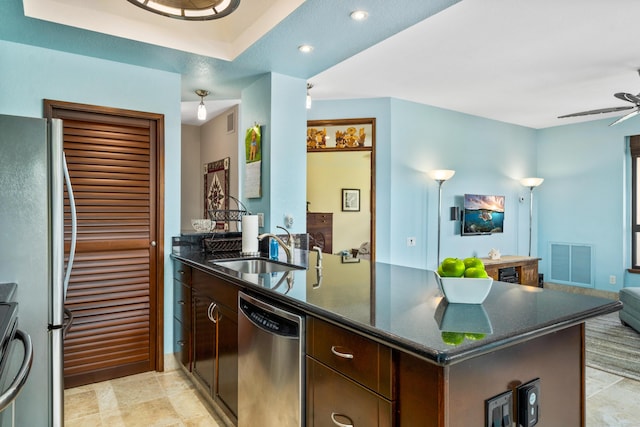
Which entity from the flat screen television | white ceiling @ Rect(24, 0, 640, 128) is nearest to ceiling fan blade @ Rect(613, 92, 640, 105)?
white ceiling @ Rect(24, 0, 640, 128)

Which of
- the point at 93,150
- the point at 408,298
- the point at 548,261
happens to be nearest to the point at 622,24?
the point at 408,298

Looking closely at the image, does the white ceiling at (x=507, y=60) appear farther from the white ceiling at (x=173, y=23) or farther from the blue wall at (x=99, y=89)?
the blue wall at (x=99, y=89)

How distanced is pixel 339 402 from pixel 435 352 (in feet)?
1.72

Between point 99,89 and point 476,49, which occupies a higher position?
point 476,49

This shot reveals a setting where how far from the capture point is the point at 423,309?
1.39m

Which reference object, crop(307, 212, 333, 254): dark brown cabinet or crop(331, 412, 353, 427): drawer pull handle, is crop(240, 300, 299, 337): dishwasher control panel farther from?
crop(307, 212, 333, 254): dark brown cabinet

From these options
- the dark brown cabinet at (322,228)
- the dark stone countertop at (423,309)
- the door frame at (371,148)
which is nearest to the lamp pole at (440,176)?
the door frame at (371,148)

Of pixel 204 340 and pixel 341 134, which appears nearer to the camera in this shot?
pixel 204 340

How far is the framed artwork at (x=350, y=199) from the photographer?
6977mm

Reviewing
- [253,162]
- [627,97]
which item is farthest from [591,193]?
[253,162]

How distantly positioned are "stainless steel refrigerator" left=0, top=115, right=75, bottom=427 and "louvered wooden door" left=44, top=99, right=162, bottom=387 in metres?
1.16

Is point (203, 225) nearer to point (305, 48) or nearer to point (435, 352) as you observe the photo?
point (305, 48)

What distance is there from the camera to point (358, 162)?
7.06 meters

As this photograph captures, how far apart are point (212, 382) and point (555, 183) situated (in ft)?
19.5
